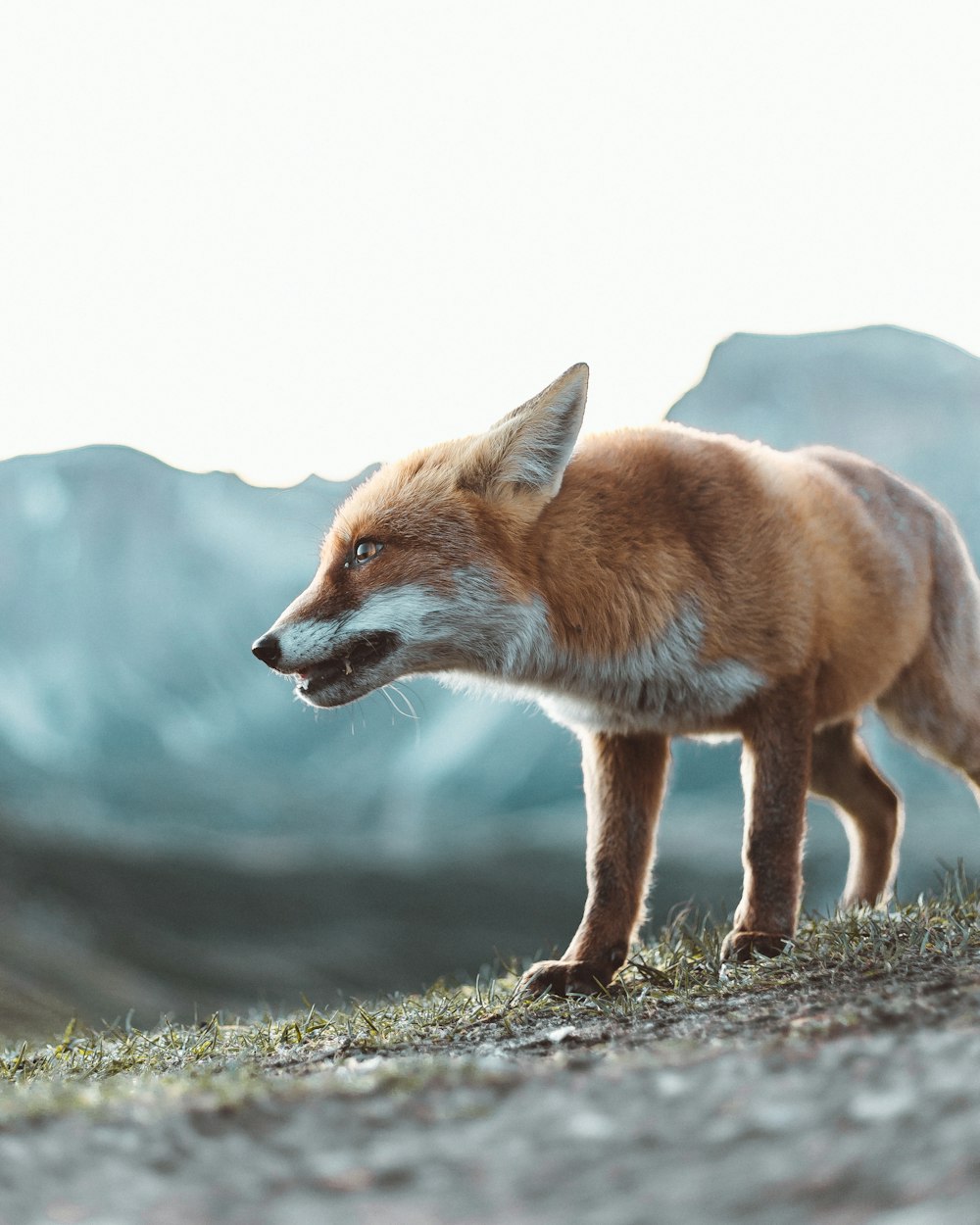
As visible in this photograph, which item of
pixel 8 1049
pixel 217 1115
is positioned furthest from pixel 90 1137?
pixel 8 1049

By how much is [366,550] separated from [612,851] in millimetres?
1611

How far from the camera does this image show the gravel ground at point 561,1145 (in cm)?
133

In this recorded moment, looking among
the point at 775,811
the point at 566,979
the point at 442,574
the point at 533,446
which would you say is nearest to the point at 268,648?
the point at 442,574

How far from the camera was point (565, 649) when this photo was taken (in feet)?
14.0

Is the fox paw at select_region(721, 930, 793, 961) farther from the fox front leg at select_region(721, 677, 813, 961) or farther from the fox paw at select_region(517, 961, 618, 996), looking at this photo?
the fox paw at select_region(517, 961, 618, 996)

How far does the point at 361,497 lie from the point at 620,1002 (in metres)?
2.11

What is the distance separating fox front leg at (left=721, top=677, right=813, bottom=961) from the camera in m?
4.27

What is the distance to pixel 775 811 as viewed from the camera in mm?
4324

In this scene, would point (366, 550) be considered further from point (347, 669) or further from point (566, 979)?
point (566, 979)

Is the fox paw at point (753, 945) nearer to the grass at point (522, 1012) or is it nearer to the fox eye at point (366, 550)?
the grass at point (522, 1012)

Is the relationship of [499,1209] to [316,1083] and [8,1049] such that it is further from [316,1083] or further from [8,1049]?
[8,1049]

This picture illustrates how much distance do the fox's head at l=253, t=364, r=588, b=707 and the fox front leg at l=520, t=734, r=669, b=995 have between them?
2.50 feet

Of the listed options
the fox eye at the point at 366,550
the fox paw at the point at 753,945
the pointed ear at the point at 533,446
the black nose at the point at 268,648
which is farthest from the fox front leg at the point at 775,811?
the black nose at the point at 268,648

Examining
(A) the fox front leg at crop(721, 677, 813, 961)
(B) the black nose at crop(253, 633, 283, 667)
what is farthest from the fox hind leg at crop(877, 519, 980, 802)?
(B) the black nose at crop(253, 633, 283, 667)
